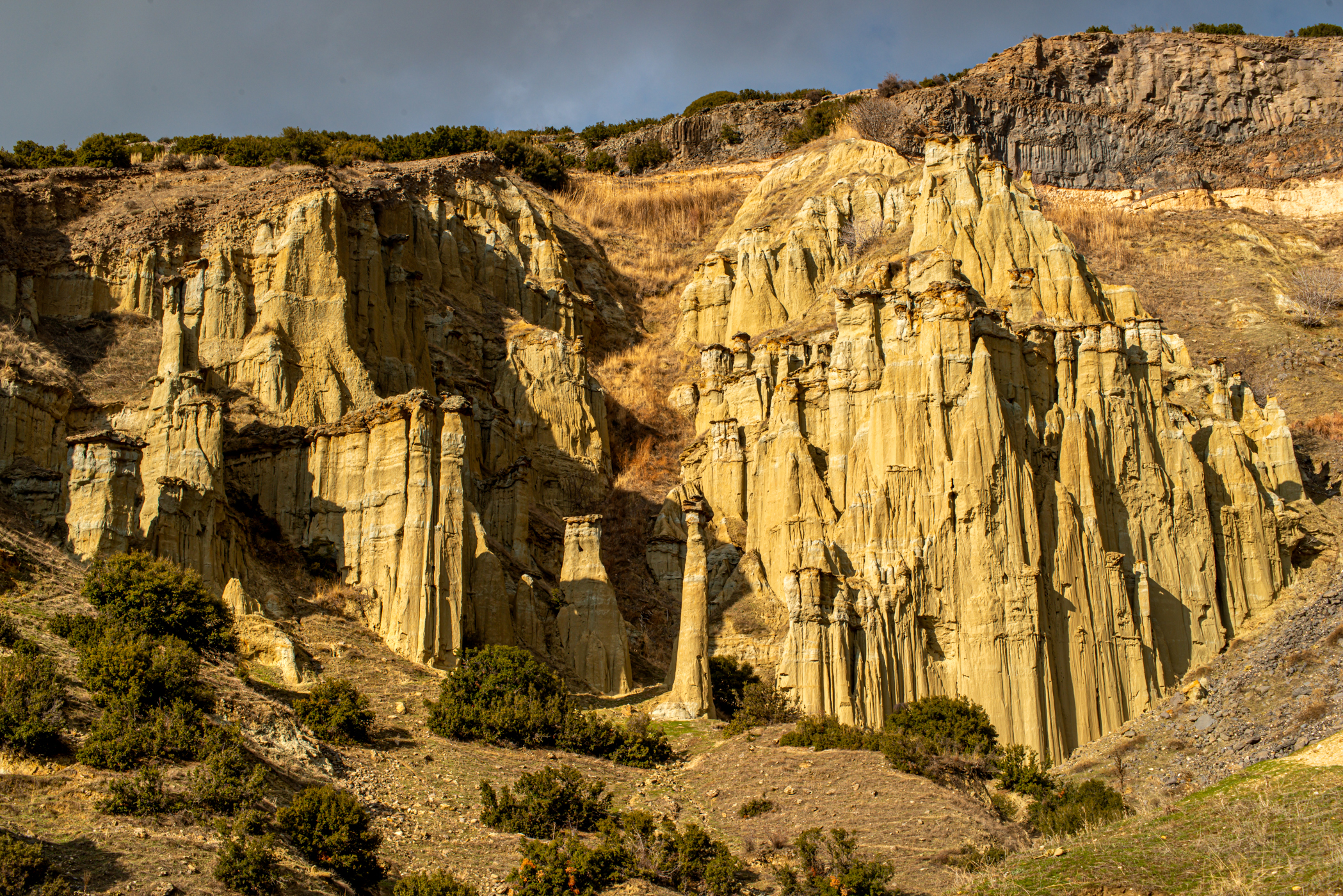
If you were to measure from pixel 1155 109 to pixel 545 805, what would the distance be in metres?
88.7

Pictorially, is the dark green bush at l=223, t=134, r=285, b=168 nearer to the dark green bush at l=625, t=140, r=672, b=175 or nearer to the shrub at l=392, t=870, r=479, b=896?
the dark green bush at l=625, t=140, r=672, b=175

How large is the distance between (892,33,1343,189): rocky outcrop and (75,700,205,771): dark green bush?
78709 millimetres

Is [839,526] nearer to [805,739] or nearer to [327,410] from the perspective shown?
[805,739]

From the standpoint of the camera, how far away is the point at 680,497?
5256 cm

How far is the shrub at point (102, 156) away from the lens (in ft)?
197

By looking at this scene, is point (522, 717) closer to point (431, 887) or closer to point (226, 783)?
point (226, 783)

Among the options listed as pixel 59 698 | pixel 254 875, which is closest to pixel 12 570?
pixel 59 698

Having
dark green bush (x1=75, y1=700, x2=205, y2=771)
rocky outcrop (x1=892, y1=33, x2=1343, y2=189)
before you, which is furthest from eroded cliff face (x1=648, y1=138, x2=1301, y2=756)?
rocky outcrop (x1=892, y1=33, x2=1343, y2=189)

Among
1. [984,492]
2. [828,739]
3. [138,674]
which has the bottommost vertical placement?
[828,739]

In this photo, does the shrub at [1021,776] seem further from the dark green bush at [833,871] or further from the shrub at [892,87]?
the shrub at [892,87]

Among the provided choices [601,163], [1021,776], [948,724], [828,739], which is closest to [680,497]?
[948,724]

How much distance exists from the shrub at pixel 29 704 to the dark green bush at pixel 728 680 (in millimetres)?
20227

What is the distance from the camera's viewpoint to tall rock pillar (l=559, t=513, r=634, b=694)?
4238 centimetres

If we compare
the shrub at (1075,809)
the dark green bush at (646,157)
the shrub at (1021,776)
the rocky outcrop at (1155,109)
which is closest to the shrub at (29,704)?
the shrub at (1075,809)
